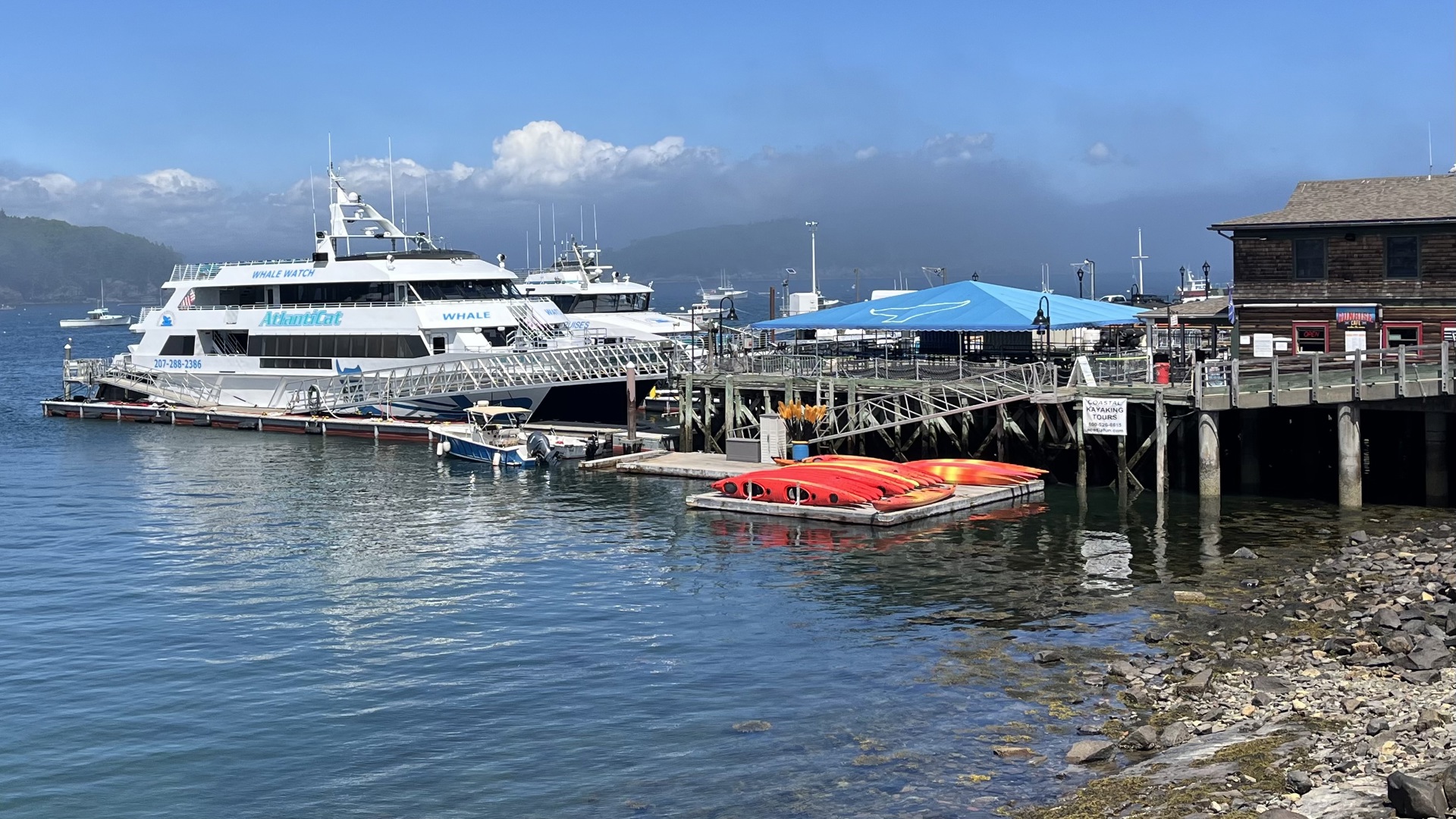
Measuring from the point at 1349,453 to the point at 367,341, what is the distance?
37.6m

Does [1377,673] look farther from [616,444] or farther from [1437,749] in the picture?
[616,444]

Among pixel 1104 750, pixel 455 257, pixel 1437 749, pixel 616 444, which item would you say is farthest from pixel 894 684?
pixel 455 257

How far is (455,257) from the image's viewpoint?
2372 inches

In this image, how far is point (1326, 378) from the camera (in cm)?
3528

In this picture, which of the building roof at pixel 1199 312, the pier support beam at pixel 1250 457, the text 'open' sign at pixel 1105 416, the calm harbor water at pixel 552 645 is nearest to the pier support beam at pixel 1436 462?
the calm harbor water at pixel 552 645

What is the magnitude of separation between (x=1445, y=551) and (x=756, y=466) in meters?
19.2

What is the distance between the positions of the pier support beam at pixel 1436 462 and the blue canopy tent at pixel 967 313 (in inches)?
384

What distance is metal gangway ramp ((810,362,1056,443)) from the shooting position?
131 feet

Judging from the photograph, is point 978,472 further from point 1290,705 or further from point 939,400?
point 1290,705

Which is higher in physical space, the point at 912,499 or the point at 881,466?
the point at 881,466

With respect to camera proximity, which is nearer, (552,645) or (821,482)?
(552,645)

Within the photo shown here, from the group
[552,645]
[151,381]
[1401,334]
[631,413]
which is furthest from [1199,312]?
[151,381]

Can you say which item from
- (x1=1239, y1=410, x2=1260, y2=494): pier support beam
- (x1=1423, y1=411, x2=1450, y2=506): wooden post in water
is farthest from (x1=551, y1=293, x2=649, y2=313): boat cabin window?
(x1=1423, y1=411, x2=1450, y2=506): wooden post in water

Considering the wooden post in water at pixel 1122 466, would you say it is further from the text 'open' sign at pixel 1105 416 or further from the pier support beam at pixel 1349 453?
the pier support beam at pixel 1349 453
